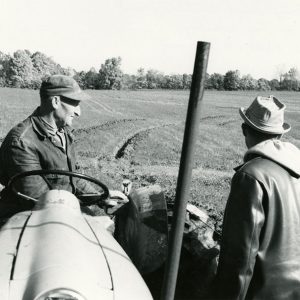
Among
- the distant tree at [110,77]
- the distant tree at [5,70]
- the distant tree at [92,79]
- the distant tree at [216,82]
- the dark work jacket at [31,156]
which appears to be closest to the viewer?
the dark work jacket at [31,156]

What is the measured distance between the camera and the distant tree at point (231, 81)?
62.2 meters

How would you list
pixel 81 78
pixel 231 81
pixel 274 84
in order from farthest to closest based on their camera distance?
1. pixel 81 78
2. pixel 274 84
3. pixel 231 81

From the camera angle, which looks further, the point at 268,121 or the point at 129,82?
the point at 129,82

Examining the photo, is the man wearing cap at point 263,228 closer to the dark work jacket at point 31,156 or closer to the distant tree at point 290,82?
the dark work jacket at point 31,156

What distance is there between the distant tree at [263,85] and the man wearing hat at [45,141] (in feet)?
200

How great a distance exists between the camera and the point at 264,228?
2658mm

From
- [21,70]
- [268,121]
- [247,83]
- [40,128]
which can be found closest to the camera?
[268,121]

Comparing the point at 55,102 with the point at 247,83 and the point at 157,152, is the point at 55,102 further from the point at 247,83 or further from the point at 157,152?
the point at 247,83

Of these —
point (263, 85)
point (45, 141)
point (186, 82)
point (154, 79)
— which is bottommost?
point (154, 79)

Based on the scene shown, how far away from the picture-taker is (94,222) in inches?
116

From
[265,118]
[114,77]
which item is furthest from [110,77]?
[265,118]

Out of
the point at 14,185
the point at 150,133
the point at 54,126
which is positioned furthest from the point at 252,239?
the point at 150,133

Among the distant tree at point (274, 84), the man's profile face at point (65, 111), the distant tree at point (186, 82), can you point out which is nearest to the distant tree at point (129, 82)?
the distant tree at point (186, 82)

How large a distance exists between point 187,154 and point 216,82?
60.7m
